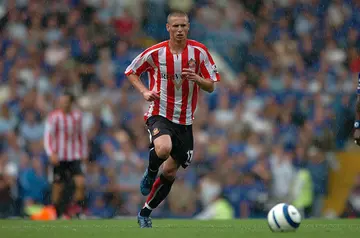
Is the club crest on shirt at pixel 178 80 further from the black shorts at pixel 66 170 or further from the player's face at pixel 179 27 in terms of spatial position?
the black shorts at pixel 66 170

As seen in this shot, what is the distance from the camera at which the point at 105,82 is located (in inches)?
722

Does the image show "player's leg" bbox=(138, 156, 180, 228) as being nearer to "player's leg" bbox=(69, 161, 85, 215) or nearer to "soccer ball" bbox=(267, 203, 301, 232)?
"soccer ball" bbox=(267, 203, 301, 232)

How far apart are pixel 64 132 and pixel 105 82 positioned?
13.6 ft

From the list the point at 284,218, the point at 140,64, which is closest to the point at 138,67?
the point at 140,64

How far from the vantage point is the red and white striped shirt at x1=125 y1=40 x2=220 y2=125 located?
10.4 meters

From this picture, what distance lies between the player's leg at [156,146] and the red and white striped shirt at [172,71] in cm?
14

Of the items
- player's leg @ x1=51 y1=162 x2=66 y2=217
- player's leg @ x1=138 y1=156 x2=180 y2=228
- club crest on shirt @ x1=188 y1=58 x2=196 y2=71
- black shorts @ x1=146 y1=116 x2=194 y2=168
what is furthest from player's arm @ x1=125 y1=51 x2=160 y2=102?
player's leg @ x1=51 y1=162 x2=66 y2=217

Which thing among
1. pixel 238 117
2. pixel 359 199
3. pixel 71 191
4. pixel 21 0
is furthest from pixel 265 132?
pixel 21 0

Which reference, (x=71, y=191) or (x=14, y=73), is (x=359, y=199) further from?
(x=14, y=73)

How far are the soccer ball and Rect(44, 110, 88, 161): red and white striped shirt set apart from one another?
5.82 m

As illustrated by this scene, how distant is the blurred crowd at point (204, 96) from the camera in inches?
643

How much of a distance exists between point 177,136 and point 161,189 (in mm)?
641

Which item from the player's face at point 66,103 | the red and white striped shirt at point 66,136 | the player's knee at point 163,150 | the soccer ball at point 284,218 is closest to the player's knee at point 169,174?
the player's knee at point 163,150

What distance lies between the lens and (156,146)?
10.1m
